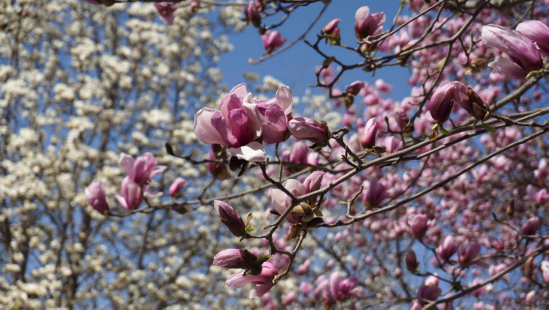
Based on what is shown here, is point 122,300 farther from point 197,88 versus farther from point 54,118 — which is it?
point 197,88

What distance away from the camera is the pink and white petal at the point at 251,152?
2.61 ft

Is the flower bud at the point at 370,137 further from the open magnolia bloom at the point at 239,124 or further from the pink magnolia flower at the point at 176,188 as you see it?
the pink magnolia flower at the point at 176,188

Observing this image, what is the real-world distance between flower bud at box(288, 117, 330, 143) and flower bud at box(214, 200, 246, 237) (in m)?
0.20

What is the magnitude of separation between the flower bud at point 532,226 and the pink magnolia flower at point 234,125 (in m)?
1.28

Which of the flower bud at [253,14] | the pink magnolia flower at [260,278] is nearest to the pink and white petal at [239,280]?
the pink magnolia flower at [260,278]

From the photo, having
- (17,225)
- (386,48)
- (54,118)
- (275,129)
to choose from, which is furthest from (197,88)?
(275,129)

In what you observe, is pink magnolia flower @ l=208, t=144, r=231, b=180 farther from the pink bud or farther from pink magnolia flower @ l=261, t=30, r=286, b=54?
pink magnolia flower @ l=261, t=30, r=286, b=54

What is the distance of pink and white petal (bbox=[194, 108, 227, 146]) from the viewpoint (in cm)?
83

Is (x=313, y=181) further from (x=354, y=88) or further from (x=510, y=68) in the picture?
(x=354, y=88)

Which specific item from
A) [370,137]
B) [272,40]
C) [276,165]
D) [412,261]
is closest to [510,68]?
[370,137]

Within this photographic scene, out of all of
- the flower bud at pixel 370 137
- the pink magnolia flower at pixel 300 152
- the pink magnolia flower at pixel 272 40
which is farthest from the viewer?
the pink magnolia flower at pixel 272 40

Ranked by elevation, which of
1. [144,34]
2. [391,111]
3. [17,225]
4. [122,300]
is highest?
[144,34]

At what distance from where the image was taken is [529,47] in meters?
0.87

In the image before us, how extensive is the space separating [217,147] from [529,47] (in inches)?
38.0
